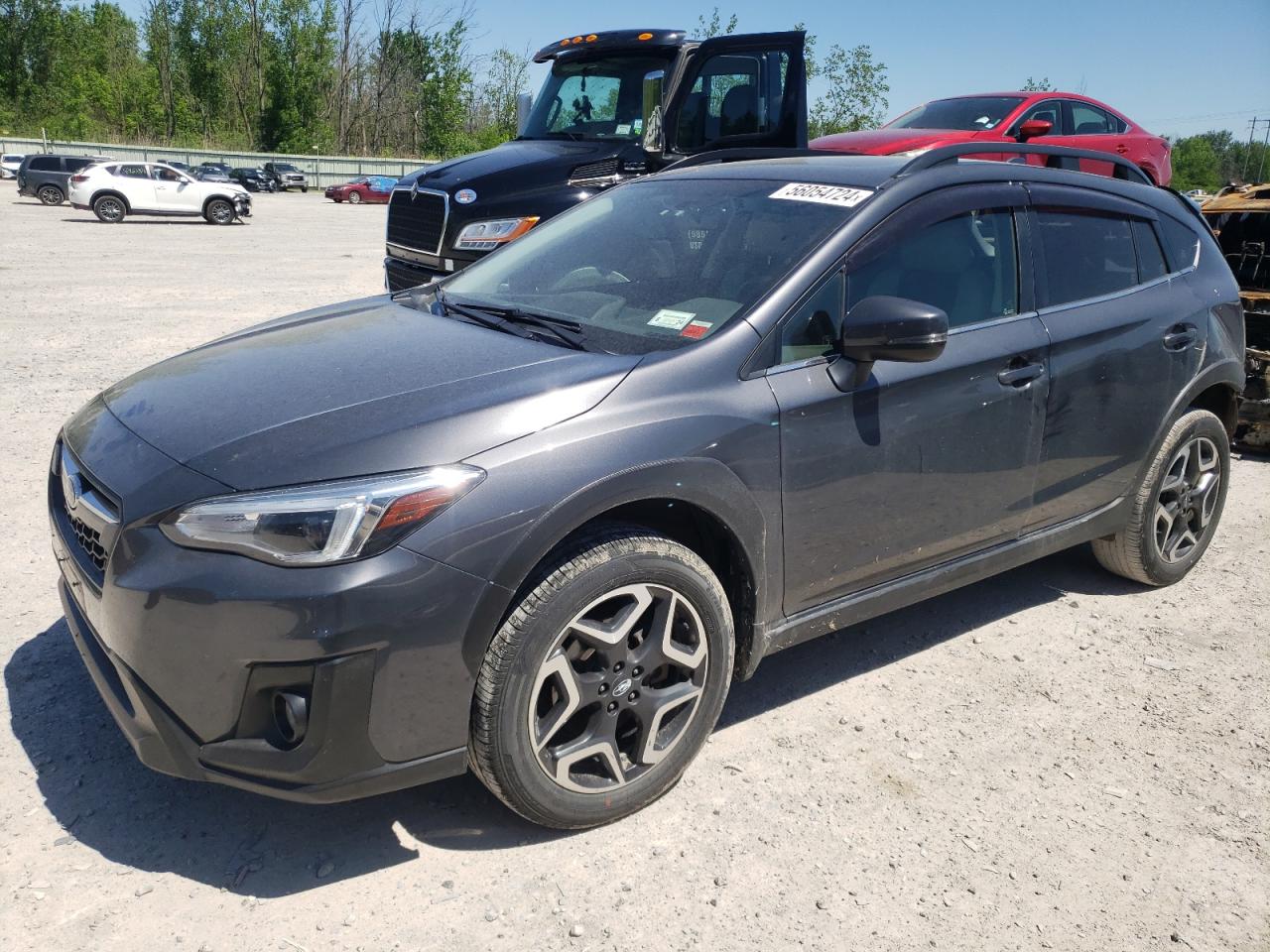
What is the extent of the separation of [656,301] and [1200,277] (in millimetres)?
2667

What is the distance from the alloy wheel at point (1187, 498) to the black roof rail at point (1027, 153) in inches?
47.3

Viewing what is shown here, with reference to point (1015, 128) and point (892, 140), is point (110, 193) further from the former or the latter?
point (1015, 128)

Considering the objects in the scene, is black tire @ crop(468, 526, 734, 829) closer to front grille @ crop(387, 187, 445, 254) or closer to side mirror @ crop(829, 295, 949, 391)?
side mirror @ crop(829, 295, 949, 391)

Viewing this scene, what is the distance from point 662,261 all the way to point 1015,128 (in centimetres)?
843

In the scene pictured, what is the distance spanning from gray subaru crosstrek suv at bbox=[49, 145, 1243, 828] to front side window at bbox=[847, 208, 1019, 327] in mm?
13

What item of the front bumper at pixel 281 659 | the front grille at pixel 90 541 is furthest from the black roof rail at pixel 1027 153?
the front grille at pixel 90 541

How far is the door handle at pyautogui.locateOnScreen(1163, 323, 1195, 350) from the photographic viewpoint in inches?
163

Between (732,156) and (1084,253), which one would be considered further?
(732,156)

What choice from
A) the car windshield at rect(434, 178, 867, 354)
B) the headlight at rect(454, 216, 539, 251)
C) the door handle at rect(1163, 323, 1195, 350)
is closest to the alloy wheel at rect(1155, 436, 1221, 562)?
the door handle at rect(1163, 323, 1195, 350)

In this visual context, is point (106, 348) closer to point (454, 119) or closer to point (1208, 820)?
point (1208, 820)

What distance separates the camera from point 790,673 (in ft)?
12.2

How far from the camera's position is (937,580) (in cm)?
351

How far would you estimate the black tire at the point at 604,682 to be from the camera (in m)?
2.49

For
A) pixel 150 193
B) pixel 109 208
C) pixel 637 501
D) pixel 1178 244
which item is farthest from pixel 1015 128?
pixel 109 208
